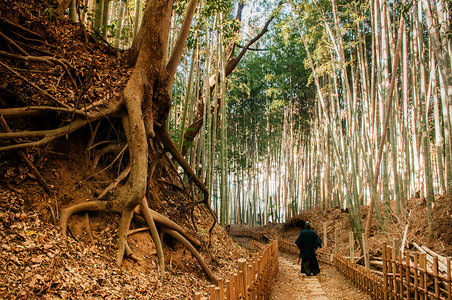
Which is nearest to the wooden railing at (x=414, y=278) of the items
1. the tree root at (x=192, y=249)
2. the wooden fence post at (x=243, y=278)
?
the wooden fence post at (x=243, y=278)

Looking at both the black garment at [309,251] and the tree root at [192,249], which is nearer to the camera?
the tree root at [192,249]

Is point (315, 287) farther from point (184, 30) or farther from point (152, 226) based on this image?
point (184, 30)

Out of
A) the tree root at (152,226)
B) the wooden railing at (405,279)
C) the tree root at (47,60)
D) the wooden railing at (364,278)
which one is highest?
the tree root at (47,60)

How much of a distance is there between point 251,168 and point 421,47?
13.7 metres

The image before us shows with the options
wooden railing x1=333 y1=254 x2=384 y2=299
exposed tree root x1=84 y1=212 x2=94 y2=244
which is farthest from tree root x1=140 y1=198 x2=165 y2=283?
wooden railing x1=333 y1=254 x2=384 y2=299

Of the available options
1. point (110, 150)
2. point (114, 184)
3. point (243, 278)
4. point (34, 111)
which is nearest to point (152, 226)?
point (114, 184)

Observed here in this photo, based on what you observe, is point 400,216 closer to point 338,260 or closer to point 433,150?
point 338,260

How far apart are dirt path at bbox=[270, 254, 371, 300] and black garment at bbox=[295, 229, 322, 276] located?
0.15 meters

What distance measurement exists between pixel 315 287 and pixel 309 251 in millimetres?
992

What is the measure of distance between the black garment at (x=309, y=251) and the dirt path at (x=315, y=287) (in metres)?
0.15

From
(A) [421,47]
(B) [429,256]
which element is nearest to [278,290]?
(B) [429,256]

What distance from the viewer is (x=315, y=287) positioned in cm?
514

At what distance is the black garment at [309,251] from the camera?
6090mm

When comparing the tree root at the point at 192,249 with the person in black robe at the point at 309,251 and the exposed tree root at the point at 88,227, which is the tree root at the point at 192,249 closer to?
the exposed tree root at the point at 88,227
